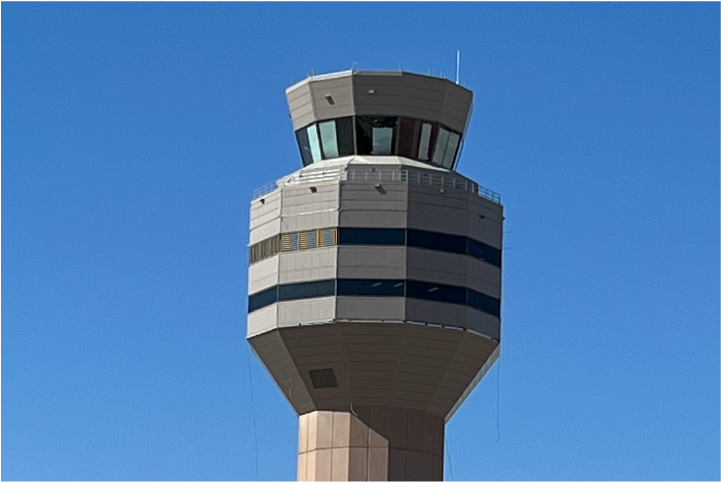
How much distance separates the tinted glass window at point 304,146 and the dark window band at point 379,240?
19.5 feet

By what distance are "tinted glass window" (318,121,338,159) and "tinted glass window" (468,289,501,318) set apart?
10.3m

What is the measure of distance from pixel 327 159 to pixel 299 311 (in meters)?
9.09

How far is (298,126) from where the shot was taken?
106500 millimetres

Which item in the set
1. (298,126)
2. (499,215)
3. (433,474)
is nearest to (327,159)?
(298,126)

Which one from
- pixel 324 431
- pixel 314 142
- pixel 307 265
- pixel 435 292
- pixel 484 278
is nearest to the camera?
pixel 435 292

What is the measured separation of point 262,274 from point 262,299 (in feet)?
4.39

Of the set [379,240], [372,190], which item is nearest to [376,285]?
[379,240]

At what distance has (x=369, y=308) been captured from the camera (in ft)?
327

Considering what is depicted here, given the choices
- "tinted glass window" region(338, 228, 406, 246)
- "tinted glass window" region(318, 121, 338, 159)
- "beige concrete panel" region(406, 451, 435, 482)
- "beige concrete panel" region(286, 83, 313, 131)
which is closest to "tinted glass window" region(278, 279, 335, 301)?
"tinted glass window" region(338, 228, 406, 246)

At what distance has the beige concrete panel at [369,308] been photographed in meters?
99.3

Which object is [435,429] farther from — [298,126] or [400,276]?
[298,126]

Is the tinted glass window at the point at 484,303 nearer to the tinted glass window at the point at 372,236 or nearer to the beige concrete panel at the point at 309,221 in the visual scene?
the tinted glass window at the point at 372,236

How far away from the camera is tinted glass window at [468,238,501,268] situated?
101938mm

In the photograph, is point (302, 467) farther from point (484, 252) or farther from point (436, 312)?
point (484, 252)
